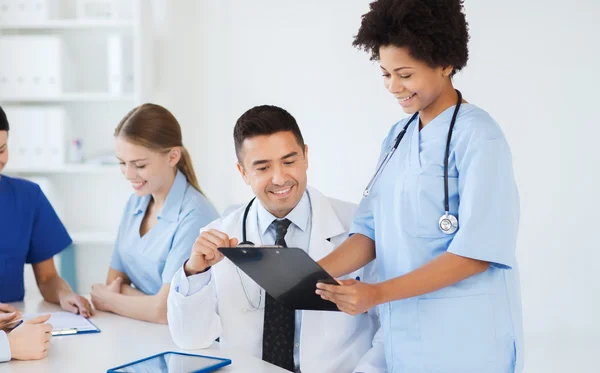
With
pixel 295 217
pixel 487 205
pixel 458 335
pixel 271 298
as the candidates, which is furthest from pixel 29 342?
pixel 487 205

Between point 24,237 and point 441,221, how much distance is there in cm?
155

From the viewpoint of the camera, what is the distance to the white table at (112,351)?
5.19 feet

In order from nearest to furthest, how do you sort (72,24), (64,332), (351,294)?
1. (351,294)
2. (64,332)
3. (72,24)

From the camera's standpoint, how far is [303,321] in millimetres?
1774

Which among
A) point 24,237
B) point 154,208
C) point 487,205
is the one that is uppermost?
point 487,205

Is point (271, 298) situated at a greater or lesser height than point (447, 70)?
lesser

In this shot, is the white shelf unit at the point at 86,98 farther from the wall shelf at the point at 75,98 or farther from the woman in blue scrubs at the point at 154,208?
the woman in blue scrubs at the point at 154,208

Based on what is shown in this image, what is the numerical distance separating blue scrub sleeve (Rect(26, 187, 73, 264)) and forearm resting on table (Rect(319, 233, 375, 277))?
1.20 m

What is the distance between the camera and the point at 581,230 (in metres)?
3.83

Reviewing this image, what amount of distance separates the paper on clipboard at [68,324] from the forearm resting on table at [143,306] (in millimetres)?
106

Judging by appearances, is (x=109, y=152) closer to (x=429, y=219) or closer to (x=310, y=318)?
(x=310, y=318)

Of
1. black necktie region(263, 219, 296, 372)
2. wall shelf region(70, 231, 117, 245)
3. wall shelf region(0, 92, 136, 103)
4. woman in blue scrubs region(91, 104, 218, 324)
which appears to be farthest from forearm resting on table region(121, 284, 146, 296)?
wall shelf region(0, 92, 136, 103)

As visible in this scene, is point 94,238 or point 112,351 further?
point 94,238

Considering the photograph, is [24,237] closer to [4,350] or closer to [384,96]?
[4,350]
